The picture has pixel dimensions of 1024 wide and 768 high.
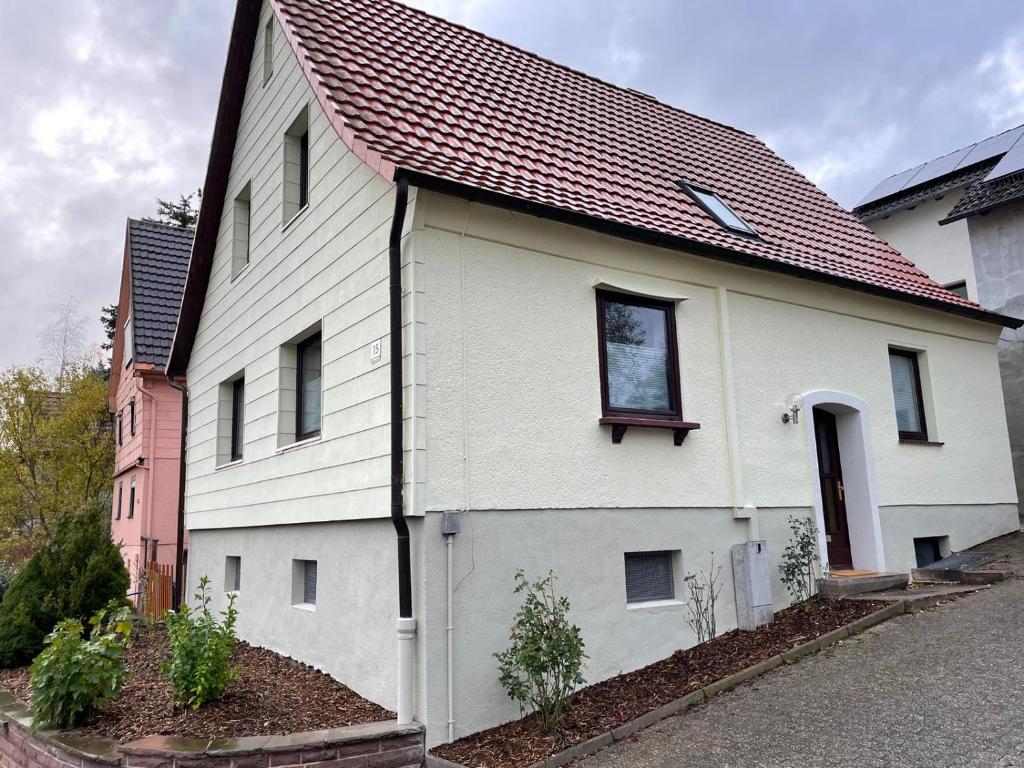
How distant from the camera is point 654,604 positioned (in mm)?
7223

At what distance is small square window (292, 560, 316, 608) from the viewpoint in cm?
810

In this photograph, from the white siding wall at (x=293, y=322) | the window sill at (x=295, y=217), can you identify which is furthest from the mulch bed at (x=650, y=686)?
the window sill at (x=295, y=217)

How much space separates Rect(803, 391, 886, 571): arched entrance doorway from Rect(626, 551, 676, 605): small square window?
2783 mm

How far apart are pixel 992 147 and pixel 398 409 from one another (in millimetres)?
15561

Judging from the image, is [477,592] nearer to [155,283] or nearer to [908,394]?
[908,394]

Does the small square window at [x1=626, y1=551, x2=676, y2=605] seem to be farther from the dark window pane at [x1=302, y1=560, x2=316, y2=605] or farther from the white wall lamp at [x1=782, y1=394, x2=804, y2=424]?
the dark window pane at [x1=302, y1=560, x2=316, y2=605]

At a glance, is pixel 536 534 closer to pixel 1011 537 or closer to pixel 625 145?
pixel 625 145

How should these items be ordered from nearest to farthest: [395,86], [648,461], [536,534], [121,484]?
[536,534] → [648,461] → [395,86] → [121,484]

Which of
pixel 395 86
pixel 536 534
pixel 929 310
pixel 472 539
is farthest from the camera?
pixel 929 310

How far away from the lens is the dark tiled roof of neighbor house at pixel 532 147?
7.07 m

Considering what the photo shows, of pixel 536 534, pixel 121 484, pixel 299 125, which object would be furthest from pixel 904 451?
pixel 121 484

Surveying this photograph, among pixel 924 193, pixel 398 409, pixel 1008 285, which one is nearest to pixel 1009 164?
pixel 924 193

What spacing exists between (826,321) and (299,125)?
6.83 metres

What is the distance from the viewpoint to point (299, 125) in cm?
912
